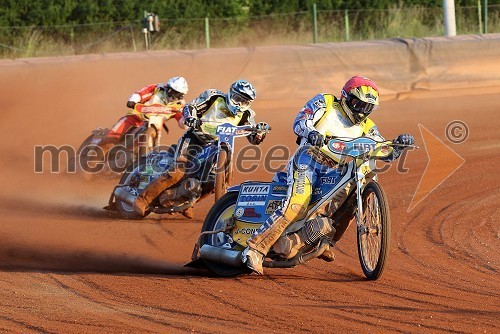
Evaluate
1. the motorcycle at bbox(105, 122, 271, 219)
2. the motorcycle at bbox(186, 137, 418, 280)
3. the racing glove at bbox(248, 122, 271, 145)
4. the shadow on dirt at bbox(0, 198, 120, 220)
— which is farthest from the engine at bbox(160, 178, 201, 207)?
the motorcycle at bbox(186, 137, 418, 280)

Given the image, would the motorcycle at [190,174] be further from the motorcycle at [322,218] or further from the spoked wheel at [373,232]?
the spoked wheel at [373,232]

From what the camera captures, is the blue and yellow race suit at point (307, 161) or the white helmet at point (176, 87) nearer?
the blue and yellow race suit at point (307, 161)

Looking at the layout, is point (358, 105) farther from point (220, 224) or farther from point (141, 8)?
point (141, 8)

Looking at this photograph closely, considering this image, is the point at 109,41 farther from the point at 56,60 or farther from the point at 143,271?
the point at 143,271

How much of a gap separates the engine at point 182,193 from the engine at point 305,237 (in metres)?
4.08

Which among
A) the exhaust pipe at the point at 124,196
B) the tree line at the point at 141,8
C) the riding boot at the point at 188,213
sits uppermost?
the tree line at the point at 141,8

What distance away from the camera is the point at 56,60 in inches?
949

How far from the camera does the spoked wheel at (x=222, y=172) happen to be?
42.1 ft

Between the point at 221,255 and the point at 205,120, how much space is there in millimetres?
3827

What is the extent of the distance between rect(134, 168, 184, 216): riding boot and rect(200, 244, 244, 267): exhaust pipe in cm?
380

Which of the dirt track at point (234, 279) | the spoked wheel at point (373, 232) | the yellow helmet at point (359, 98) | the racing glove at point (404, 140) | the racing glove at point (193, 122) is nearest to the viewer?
the dirt track at point (234, 279)

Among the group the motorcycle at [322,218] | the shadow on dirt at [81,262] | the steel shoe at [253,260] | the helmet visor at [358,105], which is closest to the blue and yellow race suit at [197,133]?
the shadow on dirt at [81,262]

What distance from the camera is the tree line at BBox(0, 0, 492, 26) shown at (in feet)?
103

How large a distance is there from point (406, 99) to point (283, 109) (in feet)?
9.93
